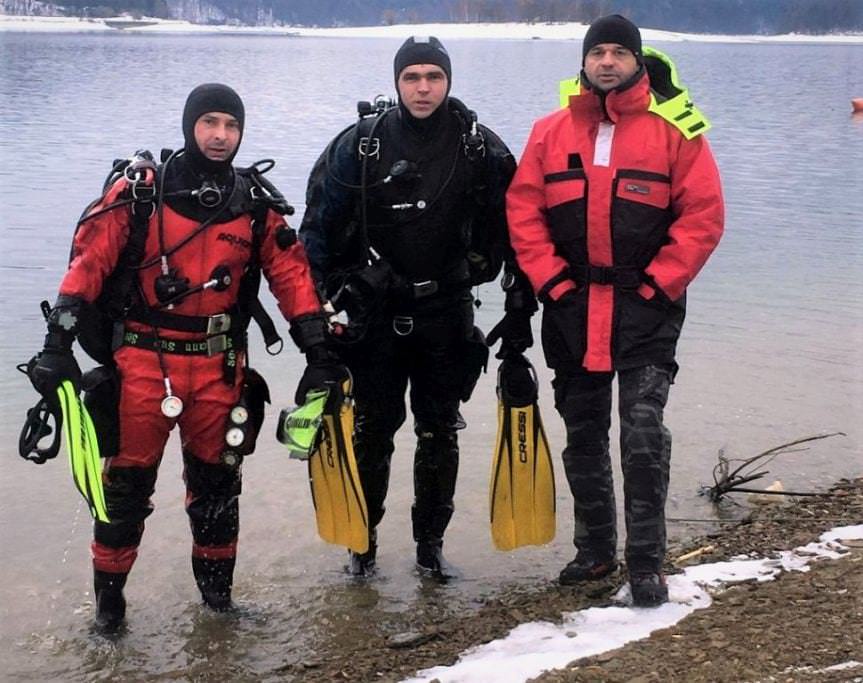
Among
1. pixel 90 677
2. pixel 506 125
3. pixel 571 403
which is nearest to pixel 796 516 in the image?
pixel 571 403

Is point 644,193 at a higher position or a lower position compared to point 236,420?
higher

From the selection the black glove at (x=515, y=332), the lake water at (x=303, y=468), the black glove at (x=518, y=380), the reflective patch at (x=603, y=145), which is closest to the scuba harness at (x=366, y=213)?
the black glove at (x=515, y=332)

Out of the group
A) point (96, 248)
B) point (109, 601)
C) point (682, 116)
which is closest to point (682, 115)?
point (682, 116)

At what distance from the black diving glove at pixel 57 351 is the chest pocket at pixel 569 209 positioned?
5.13ft

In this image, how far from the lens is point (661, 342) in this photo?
363 cm

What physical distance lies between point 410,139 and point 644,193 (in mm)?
883

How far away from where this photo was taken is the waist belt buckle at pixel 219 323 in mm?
3674

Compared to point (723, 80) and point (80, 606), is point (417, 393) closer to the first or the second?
point (80, 606)

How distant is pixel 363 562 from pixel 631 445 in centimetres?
144

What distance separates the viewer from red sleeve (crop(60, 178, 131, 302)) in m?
3.47

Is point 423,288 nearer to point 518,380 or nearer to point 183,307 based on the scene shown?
point 518,380

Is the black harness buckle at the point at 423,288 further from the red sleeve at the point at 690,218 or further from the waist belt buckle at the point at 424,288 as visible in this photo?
the red sleeve at the point at 690,218

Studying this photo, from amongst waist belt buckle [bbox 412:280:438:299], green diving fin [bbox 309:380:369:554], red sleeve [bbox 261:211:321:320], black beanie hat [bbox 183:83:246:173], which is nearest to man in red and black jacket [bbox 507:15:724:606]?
waist belt buckle [bbox 412:280:438:299]

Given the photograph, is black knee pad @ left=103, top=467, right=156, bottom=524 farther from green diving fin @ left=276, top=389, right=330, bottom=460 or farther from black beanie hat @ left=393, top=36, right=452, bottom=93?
black beanie hat @ left=393, top=36, right=452, bottom=93
